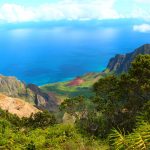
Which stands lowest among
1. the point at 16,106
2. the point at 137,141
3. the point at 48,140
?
the point at 137,141

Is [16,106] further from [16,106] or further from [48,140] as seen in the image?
[48,140]

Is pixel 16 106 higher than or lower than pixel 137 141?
higher

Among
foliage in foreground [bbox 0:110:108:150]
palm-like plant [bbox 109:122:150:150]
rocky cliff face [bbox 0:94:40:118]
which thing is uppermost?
rocky cliff face [bbox 0:94:40:118]

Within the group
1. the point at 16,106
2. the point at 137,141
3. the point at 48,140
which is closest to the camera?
the point at 137,141

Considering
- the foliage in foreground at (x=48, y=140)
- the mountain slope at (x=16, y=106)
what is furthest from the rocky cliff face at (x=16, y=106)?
the foliage in foreground at (x=48, y=140)

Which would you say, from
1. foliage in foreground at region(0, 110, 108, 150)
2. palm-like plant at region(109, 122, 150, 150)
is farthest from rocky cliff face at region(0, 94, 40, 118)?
palm-like plant at region(109, 122, 150, 150)

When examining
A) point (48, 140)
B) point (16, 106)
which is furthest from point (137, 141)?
point (16, 106)

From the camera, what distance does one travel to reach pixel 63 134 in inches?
1462

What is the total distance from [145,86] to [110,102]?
17.7 ft

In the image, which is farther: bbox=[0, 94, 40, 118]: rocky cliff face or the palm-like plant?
bbox=[0, 94, 40, 118]: rocky cliff face

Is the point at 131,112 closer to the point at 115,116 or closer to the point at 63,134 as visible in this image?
the point at 115,116

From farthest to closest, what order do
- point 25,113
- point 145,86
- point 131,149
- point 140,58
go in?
point 25,113 → point 140,58 → point 145,86 → point 131,149

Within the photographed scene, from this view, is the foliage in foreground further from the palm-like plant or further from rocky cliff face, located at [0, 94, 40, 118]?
rocky cliff face, located at [0, 94, 40, 118]

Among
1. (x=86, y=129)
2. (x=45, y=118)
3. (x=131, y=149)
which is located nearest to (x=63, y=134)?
(x=86, y=129)
